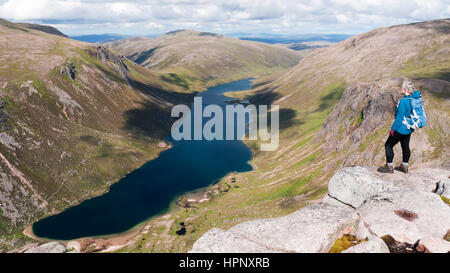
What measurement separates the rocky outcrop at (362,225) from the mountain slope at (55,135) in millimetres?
97450

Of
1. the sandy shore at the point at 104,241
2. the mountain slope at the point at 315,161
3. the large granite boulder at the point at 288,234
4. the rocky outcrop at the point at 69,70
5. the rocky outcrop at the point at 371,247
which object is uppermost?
the rocky outcrop at the point at 69,70

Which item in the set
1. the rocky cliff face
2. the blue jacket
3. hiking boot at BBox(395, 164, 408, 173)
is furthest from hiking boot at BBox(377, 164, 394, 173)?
the rocky cliff face

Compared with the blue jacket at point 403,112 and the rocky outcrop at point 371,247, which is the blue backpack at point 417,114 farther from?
the rocky outcrop at point 371,247

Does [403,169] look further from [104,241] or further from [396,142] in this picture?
[104,241]

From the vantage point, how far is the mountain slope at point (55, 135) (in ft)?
326

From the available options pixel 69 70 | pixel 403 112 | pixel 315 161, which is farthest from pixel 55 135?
pixel 403 112

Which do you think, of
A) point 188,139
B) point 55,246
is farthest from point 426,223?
point 188,139

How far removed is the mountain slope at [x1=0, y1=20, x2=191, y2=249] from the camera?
99.3 metres

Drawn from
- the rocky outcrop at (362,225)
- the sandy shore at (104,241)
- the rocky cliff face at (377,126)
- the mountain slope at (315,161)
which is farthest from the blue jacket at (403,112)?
the sandy shore at (104,241)

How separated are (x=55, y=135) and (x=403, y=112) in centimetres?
14445

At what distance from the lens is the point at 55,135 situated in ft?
421

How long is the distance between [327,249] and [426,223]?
6.96 m

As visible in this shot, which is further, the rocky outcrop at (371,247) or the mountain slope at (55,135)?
the mountain slope at (55,135)
